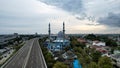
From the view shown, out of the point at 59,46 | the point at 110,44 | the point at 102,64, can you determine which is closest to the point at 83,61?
the point at 102,64

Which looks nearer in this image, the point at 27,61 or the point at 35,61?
the point at 35,61

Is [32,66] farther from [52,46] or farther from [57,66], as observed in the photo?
[52,46]

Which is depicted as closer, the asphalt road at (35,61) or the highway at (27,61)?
the asphalt road at (35,61)

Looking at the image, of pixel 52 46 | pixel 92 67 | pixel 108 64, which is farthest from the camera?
pixel 52 46

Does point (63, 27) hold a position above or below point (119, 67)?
above

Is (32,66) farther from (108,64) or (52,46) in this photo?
(52,46)

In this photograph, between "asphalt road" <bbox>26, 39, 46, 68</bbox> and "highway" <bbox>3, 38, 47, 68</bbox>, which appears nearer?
"asphalt road" <bbox>26, 39, 46, 68</bbox>

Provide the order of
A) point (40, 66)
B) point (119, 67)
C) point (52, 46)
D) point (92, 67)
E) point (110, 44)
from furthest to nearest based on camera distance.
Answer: point (110, 44) → point (52, 46) → point (119, 67) → point (40, 66) → point (92, 67)

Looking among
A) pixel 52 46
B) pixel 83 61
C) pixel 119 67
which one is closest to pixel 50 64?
pixel 83 61

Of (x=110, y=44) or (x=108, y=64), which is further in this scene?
(x=110, y=44)
